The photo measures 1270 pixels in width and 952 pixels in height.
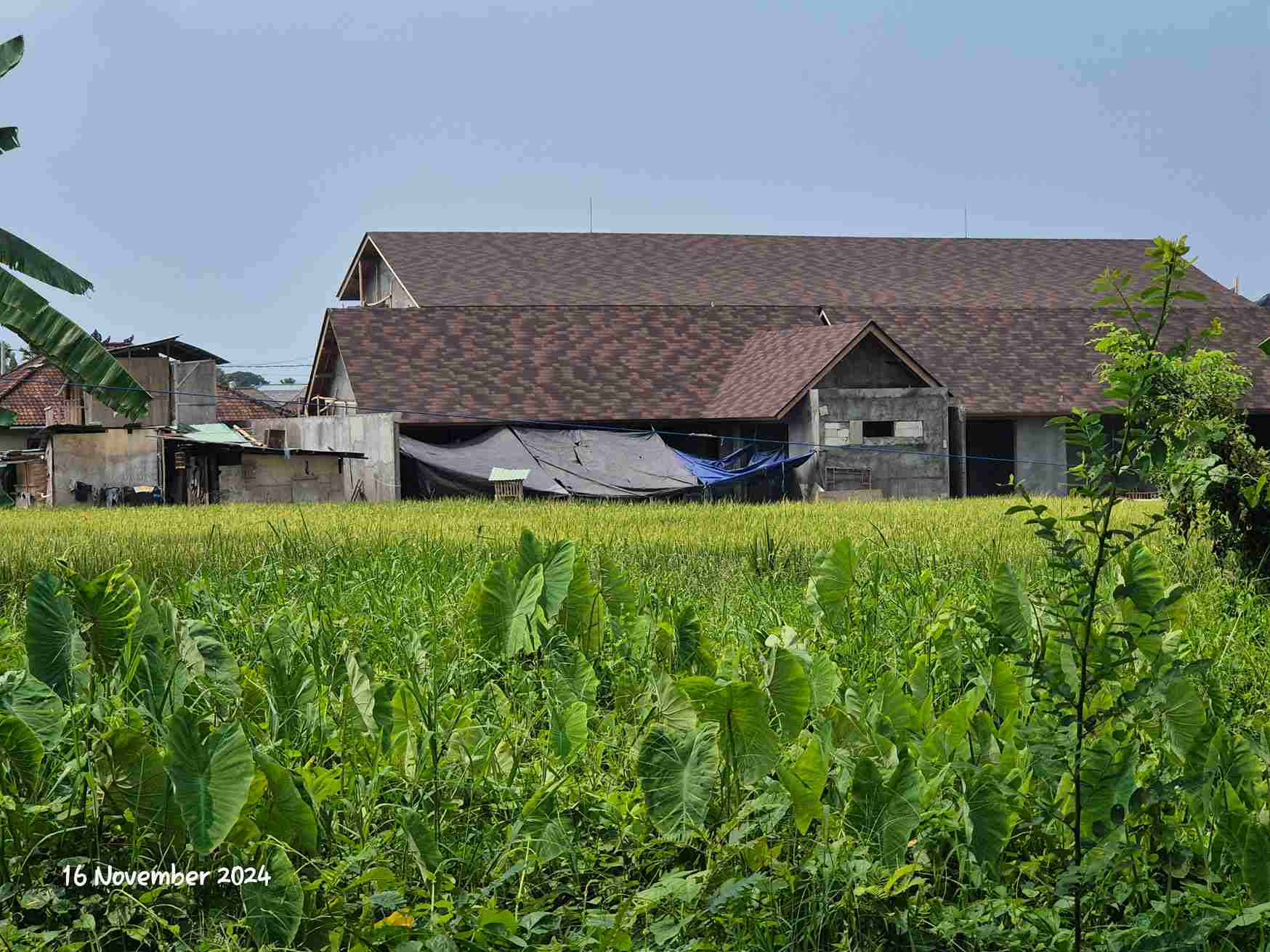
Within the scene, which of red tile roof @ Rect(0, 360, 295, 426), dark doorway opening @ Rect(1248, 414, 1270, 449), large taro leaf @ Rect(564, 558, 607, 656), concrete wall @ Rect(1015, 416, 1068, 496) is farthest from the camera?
red tile roof @ Rect(0, 360, 295, 426)

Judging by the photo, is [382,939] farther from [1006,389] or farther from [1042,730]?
[1006,389]

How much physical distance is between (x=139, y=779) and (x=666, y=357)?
2871cm

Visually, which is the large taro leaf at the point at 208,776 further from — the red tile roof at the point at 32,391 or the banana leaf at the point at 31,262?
the red tile roof at the point at 32,391

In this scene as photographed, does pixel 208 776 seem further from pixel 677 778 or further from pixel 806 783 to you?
pixel 806 783

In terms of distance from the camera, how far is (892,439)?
28.8m

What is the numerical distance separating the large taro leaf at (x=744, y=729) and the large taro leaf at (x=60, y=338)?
757 cm

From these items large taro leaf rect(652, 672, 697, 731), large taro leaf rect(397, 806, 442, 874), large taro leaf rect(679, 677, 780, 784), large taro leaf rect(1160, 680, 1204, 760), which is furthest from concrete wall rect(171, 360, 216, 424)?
large taro leaf rect(1160, 680, 1204, 760)

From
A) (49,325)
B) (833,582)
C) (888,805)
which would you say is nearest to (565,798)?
(888,805)

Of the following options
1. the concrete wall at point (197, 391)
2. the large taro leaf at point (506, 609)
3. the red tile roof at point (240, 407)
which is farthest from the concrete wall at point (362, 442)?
the red tile roof at point (240, 407)

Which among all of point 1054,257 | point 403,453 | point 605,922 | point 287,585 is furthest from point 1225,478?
point 1054,257

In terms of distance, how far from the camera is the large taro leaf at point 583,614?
616 centimetres

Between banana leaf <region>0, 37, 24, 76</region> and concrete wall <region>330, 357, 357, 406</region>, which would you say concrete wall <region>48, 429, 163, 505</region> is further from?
banana leaf <region>0, 37, 24, 76</region>

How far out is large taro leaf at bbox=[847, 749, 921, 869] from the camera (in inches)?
144

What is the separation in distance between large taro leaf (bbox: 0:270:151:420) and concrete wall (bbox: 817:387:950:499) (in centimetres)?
1879
